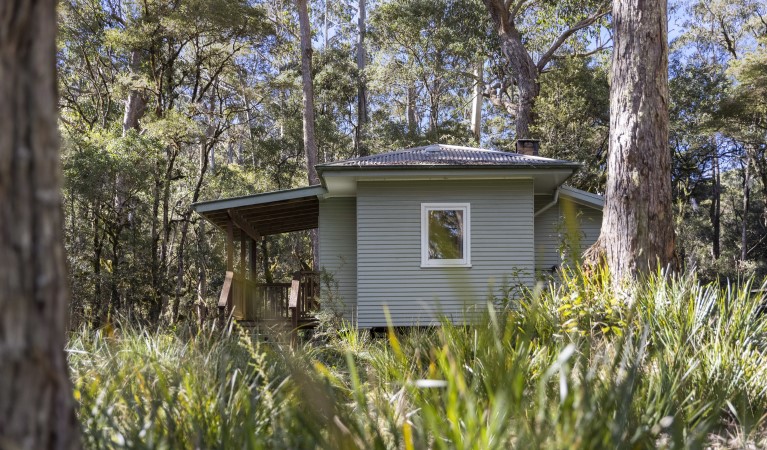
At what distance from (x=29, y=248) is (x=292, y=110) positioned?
25.2 m

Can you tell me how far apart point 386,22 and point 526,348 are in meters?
25.0

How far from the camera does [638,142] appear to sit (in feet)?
27.0

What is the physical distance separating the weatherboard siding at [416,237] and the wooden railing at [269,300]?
127cm

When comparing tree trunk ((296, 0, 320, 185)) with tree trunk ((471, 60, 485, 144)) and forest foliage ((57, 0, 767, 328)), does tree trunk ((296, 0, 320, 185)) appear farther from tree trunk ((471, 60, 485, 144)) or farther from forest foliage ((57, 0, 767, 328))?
tree trunk ((471, 60, 485, 144))

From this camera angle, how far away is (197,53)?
19406mm

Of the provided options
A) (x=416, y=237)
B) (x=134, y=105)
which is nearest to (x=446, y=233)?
(x=416, y=237)

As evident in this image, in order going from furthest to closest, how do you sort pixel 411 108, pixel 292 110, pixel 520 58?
pixel 411 108 → pixel 292 110 → pixel 520 58

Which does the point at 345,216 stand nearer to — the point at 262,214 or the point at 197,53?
the point at 262,214

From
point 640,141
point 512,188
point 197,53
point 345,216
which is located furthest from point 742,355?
point 197,53

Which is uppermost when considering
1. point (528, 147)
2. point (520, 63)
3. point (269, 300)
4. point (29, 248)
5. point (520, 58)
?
point (520, 58)

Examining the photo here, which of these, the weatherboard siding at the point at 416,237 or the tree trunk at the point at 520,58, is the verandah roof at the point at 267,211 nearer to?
the weatherboard siding at the point at 416,237

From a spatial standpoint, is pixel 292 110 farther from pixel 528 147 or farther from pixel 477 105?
pixel 528 147

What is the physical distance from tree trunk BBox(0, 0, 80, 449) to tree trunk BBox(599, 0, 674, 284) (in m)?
6.92

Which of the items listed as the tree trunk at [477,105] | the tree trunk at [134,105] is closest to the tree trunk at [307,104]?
the tree trunk at [134,105]
